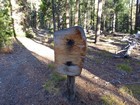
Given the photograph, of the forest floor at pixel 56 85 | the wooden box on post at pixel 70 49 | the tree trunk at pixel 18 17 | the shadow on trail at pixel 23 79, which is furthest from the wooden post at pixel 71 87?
the tree trunk at pixel 18 17

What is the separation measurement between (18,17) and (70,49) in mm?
11061

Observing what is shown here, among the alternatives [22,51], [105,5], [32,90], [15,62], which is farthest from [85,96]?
[105,5]

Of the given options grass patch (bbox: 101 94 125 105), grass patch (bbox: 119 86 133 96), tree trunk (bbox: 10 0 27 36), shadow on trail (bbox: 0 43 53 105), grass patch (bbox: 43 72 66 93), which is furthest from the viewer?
tree trunk (bbox: 10 0 27 36)

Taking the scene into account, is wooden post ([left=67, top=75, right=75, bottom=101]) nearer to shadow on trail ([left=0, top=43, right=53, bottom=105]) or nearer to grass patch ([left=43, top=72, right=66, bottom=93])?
grass patch ([left=43, top=72, right=66, bottom=93])

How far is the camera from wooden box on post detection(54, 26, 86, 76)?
5070 millimetres

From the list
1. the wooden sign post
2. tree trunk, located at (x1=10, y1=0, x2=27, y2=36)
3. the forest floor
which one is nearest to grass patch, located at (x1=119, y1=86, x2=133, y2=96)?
the forest floor

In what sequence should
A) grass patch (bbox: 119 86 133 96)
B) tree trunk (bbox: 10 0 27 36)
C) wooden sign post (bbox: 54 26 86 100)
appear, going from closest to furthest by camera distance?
wooden sign post (bbox: 54 26 86 100), grass patch (bbox: 119 86 133 96), tree trunk (bbox: 10 0 27 36)

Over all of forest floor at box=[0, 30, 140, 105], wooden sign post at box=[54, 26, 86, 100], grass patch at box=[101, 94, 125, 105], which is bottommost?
grass patch at box=[101, 94, 125, 105]

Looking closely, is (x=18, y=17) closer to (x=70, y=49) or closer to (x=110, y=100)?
(x=70, y=49)

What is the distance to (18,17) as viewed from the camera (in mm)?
15336

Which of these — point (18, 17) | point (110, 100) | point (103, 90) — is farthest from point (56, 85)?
point (18, 17)

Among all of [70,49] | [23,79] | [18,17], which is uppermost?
[18,17]

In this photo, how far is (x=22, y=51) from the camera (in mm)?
11469

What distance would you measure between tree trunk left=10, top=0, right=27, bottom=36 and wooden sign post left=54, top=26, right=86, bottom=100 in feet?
34.9
